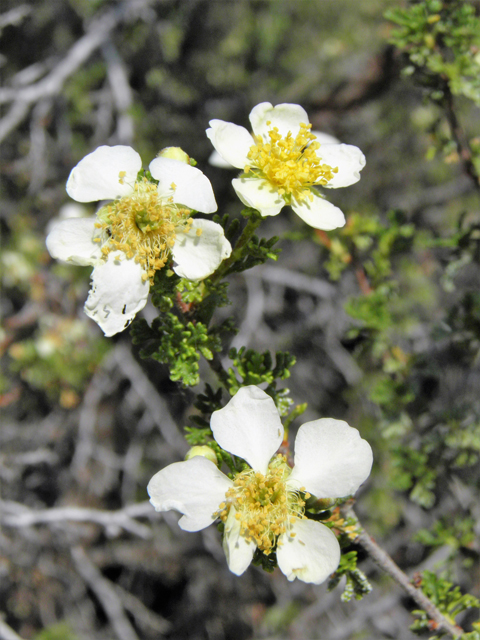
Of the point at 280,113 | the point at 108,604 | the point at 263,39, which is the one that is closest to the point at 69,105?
the point at 263,39

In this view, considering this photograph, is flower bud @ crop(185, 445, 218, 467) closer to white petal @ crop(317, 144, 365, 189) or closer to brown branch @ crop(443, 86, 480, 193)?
white petal @ crop(317, 144, 365, 189)

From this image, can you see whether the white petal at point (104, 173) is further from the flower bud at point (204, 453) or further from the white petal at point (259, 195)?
the flower bud at point (204, 453)

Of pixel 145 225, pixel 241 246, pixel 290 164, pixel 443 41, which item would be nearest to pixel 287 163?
pixel 290 164

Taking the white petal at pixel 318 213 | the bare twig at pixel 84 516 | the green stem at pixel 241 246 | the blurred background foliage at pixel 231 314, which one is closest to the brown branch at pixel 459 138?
the blurred background foliage at pixel 231 314

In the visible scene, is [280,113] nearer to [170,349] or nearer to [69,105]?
[170,349]

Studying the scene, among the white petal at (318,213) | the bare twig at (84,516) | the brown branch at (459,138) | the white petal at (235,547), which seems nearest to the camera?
the white petal at (235,547)

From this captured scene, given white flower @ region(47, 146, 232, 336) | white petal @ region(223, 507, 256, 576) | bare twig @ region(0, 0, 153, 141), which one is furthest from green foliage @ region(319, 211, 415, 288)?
bare twig @ region(0, 0, 153, 141)

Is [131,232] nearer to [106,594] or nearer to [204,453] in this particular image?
[204,453]
